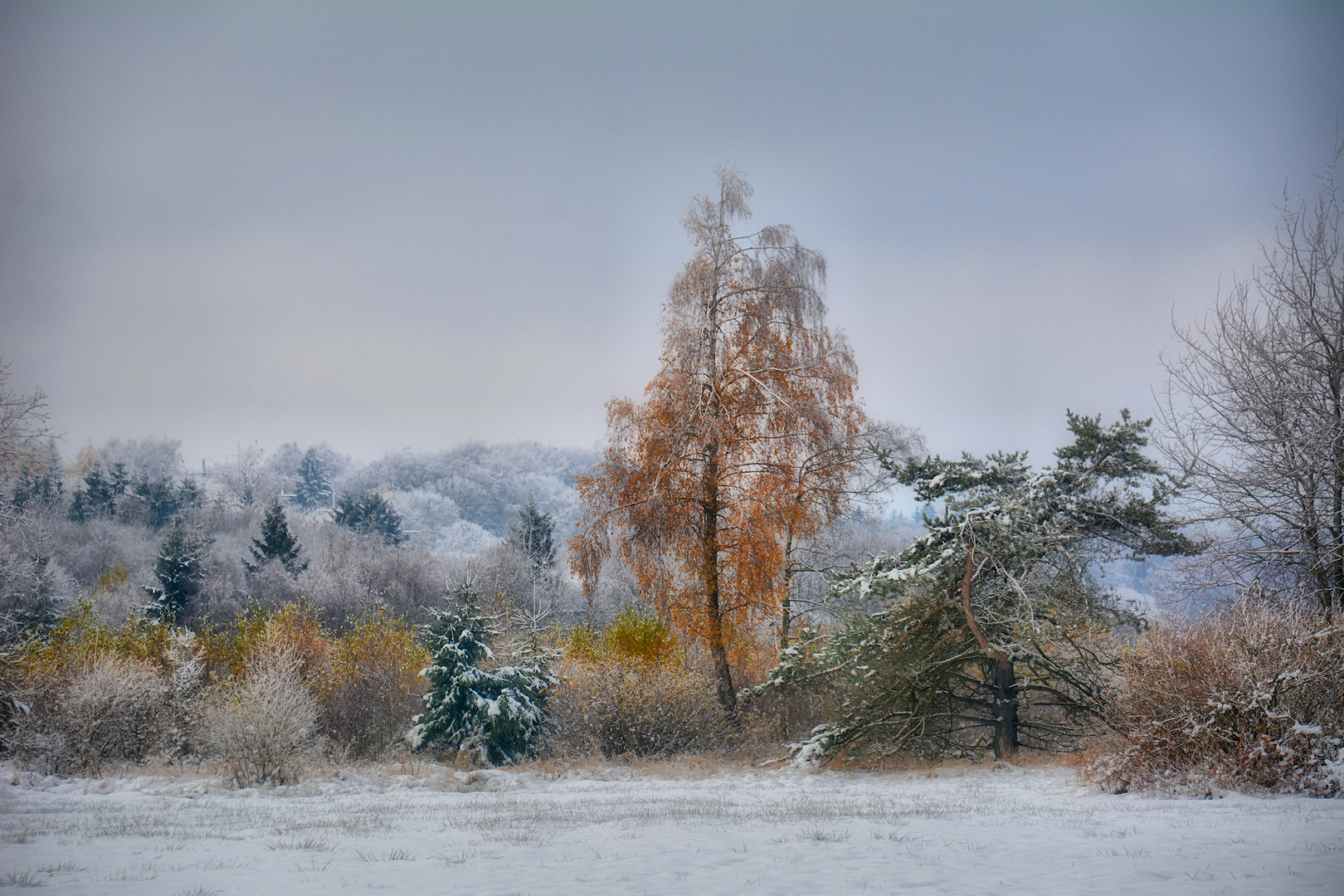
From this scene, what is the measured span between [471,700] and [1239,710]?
11595 mm

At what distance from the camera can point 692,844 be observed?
22.0 feet

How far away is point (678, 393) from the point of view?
15.6 meters

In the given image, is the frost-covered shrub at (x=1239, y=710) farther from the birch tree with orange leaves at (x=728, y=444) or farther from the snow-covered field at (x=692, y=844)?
the birch tree with orange leaves at (x=728, y=444)

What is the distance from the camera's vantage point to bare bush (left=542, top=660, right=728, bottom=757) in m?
15.1

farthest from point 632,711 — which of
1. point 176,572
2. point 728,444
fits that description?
point 176,572

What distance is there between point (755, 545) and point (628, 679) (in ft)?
11.3

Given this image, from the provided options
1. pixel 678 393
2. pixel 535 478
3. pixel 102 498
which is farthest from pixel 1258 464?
pixel 535 478

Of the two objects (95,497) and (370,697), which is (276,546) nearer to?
(95,497)

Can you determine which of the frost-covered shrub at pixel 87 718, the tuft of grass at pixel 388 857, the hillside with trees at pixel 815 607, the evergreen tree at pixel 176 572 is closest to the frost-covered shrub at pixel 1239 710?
the hillside with trees at pixel 815 607

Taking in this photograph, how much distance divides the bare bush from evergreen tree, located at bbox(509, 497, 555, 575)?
114 feet

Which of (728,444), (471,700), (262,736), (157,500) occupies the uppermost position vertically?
(157,500)

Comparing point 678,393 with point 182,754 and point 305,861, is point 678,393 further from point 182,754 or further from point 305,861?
point 182,754

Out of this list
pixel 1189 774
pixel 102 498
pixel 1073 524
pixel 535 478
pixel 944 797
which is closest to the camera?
pixel 1189 774

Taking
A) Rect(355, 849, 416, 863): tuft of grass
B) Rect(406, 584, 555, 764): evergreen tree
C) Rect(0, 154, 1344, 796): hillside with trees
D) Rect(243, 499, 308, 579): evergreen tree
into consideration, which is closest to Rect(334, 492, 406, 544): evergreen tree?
Rect(243, 499, 308, 579): evergreen tree
